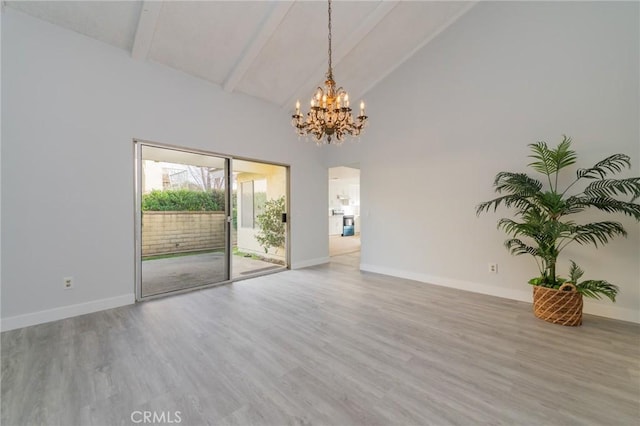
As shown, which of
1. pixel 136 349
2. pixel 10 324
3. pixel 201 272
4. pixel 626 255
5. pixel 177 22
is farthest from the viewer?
pixel 201 272

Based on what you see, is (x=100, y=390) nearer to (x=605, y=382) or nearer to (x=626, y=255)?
(x=605, y=382)

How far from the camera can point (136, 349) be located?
7.32 feet

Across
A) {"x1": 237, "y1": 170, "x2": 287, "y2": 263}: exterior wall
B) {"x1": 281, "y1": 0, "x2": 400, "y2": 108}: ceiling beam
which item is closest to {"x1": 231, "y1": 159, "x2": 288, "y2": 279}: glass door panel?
{"x1": 237, "y1": 170, "x2": 287, "y2": 263}: exterior wall

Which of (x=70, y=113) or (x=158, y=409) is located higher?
(x=70, y=113)

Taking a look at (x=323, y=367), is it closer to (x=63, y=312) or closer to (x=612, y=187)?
(x=63, y=312)

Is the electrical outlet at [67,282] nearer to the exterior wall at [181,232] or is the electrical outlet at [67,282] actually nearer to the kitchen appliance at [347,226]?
the exterior wall at [181,232]

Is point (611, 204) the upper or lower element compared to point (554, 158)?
lower

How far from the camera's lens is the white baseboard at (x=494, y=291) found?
2.82 metres

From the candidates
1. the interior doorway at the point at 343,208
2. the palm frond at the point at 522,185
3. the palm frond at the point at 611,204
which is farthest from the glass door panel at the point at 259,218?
the interior doorway at the point at 343,208

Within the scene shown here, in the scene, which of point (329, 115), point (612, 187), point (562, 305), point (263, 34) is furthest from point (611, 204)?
point (263, 34)

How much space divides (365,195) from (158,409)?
14.3 feet

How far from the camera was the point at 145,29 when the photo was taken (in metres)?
2.97

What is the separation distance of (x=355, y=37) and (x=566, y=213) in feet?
11.7

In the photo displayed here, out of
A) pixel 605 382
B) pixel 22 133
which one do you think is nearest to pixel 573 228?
pixel 605 382
